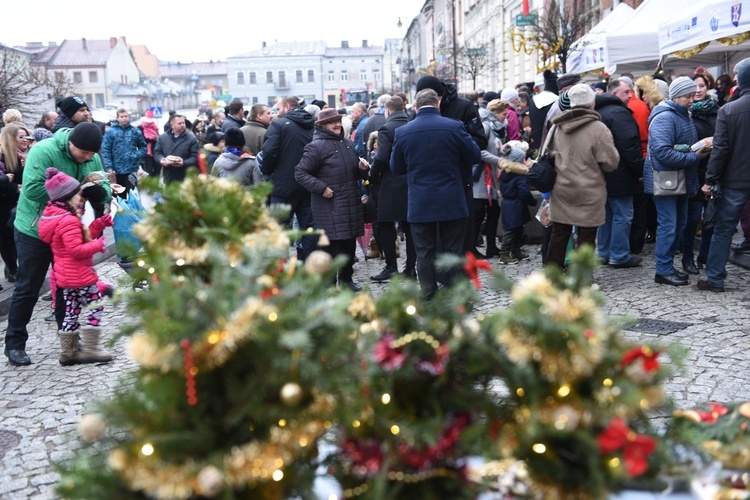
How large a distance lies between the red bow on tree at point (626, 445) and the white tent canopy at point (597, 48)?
34.1 ft

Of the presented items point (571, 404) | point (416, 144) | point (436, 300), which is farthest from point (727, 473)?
point (416, 144)

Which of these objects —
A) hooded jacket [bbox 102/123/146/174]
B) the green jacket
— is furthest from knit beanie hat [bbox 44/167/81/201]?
hooded jacket [bbox 102/123/146/174]

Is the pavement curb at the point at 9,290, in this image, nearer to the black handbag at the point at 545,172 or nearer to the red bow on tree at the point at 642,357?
the black handbag at the point at 545,172

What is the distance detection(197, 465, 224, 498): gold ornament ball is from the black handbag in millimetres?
5918

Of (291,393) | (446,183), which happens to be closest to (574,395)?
(291,393)

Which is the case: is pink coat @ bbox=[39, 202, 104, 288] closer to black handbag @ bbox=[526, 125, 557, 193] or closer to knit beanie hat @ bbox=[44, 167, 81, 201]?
knit beanie hat @ bbox=[44, 167, 81, 201]

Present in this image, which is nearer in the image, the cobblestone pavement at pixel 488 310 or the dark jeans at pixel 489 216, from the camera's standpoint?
the cobblestone pavement at pixel 488 310

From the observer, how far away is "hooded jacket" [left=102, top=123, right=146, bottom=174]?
36.8 ft

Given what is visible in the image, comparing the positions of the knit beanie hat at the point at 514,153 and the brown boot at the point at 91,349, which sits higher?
the knit beanie hat at the point at 514,153

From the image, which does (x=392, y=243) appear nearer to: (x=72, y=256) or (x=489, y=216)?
(x=489, y=216)

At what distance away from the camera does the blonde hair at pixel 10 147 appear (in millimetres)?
8320

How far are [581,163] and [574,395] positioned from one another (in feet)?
18.4

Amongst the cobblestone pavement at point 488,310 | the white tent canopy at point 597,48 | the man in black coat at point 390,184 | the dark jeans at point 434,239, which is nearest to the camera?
the cobblestone pavement at point 488,310

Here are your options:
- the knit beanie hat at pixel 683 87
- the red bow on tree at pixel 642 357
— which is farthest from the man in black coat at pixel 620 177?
the red bow on tree at pixel 642 357
